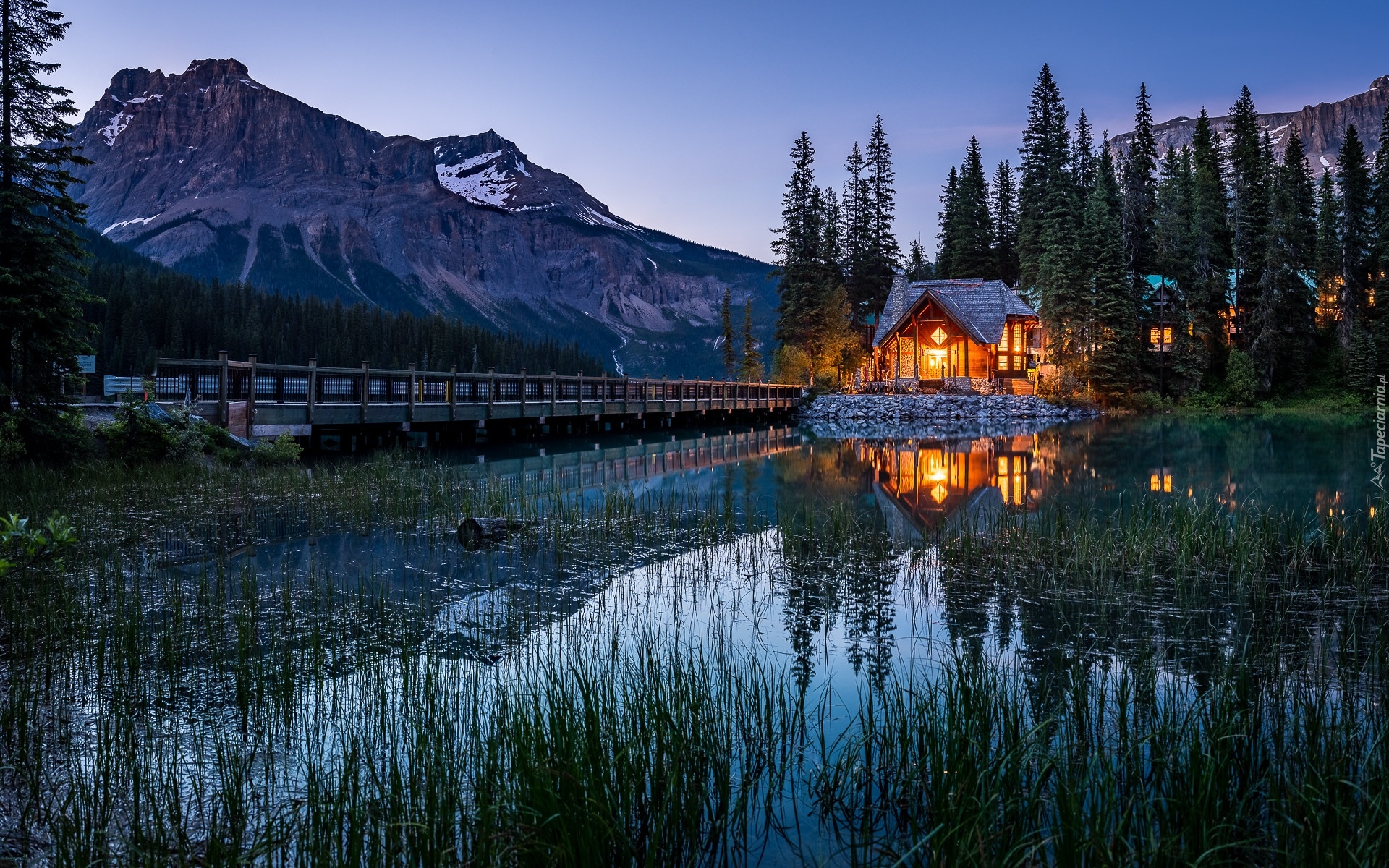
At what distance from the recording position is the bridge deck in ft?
72.3

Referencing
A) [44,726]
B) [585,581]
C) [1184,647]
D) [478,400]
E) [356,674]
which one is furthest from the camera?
[478,400]

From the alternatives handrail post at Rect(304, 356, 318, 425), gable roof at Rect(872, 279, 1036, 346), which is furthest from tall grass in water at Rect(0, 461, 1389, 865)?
gable roof at Rect(872, 279, 1036, 346)

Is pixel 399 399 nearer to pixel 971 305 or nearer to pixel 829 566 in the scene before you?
Result: pixel 829 566

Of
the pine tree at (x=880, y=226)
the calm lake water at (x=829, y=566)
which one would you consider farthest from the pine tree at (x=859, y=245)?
the calm lake water at (x=829, y=566)

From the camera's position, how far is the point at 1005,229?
82.9 meters

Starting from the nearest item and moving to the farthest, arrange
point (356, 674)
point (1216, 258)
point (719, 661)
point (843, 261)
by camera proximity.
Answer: point (719, 661) → point (356, 674) → point (1216, 258) → point (843, 261)

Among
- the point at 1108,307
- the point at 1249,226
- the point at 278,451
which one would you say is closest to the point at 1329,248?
the point at 1249,226

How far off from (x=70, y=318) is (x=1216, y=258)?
66.8 m

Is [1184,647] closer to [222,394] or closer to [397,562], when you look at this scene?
[397,562]

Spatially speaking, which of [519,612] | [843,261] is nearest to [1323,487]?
[519,612]

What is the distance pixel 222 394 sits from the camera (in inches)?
846

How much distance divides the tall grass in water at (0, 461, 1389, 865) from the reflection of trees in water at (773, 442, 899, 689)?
0.24 m

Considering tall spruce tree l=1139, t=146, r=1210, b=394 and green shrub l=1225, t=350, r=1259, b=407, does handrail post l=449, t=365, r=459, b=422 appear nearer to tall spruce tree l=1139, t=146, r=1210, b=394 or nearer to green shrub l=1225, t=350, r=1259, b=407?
tall spruce tree l=1139, t=146, r=1210, b=394

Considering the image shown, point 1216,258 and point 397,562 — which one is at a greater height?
point 1216,258
